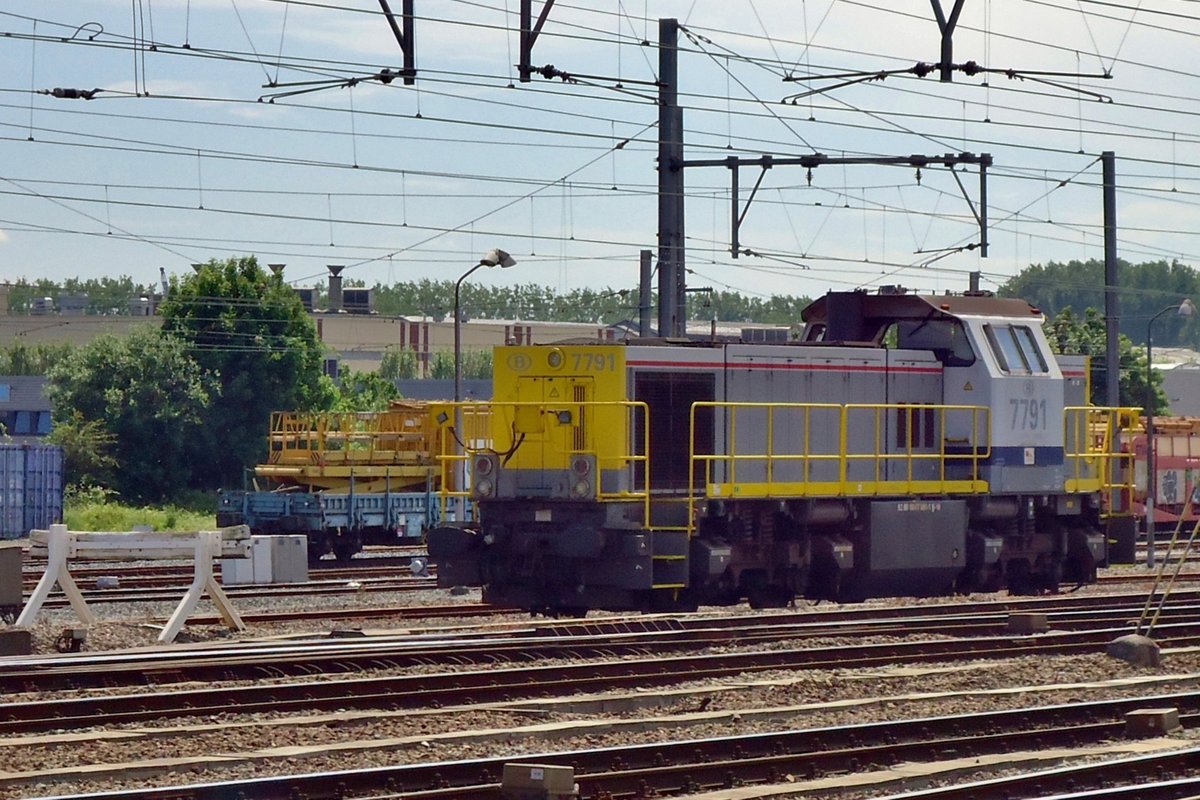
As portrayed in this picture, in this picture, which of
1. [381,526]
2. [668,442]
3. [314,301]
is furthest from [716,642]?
[314,301]

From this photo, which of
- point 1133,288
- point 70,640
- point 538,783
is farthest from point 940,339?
point 1133,288

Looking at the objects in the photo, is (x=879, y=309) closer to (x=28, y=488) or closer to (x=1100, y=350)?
(x=28, y=488)

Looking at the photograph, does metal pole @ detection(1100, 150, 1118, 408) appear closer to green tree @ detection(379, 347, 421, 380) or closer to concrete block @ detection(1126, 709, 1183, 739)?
concrete block @ detection(1126, 709, 1183, 739)

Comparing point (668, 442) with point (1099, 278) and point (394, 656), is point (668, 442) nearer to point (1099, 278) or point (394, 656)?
point (394, 656)

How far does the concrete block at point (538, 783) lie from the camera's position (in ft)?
29.1

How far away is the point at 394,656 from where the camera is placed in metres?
14.6

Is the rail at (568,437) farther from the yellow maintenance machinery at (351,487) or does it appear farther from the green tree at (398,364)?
the green tree at (398,364)

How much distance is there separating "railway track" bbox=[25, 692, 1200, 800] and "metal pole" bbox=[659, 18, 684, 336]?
32.4 feet

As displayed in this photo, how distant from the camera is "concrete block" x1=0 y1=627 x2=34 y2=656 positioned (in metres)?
14.9

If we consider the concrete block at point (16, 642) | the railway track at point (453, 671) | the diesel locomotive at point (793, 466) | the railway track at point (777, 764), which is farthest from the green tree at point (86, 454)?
the railway track at point (777, 764)

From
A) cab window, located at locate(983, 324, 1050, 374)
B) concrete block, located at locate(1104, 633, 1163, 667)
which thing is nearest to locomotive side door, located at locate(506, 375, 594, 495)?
cab window, located at locate(983, 324, 1050, 374)

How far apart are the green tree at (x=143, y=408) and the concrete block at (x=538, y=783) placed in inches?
1735

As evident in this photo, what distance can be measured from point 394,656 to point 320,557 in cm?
1572

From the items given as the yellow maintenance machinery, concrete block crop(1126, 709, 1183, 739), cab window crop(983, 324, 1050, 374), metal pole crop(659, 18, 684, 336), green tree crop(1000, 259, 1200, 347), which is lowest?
concrete block crop(1126, 709, 1183, 739)
